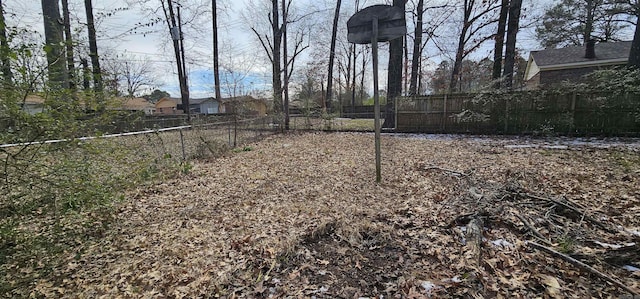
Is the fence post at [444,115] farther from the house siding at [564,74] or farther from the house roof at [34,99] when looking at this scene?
the house roof at [34,99]

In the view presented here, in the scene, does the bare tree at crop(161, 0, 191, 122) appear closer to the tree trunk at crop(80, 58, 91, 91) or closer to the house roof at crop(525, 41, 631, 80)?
the tree trunk at crop(80, 58, 91, 91)

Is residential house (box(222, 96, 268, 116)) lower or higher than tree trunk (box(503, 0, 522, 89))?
lower

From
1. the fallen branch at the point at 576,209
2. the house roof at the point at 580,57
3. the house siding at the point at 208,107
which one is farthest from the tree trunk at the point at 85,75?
the house siding at the point at 208,107

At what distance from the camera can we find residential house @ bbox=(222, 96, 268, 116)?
330 inches

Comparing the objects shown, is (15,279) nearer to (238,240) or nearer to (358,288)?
(238,240)

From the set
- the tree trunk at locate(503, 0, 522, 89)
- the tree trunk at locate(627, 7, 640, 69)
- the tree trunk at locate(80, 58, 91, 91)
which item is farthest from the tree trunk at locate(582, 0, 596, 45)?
the tree trunk at locate(80, 58, 91, 91)

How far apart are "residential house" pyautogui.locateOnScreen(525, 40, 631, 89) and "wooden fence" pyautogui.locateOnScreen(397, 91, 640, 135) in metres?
7.11

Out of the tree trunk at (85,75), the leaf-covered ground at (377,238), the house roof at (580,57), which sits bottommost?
the leaf-covered ground at (377,238)

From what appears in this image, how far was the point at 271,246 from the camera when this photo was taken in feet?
8.07

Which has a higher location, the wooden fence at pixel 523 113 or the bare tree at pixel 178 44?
the bare tree at pixel 178 44

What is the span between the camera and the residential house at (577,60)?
14.5 metres

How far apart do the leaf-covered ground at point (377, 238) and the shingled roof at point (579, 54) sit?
15054 millimetres

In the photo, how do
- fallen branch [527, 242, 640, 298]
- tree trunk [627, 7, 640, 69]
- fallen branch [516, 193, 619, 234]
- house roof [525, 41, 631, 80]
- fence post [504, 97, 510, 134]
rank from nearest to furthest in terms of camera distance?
fallen branch [527, 242, 640, 298] → fallen branch [516, 193, 619, 234] → tree trunk [627, 7, 640, 69] → fence post [504, 97, 510, 134] → house roof [525, 41, 631, 80]

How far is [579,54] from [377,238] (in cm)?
2050
